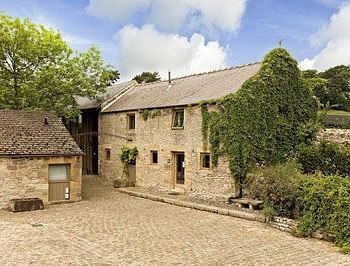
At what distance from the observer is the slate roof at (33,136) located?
1927cm

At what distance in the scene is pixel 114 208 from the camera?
18297 millimetres

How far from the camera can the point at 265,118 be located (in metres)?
19.6

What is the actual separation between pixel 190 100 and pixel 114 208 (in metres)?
7.04

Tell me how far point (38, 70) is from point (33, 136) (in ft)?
23.1

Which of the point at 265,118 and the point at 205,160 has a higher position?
the point at 265,118

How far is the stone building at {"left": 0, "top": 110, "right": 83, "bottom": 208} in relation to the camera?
18734 mm

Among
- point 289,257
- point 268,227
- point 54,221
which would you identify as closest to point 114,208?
point 54,221

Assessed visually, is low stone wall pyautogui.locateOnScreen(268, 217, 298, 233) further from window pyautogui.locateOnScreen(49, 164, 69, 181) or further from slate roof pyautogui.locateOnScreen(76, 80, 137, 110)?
slate roof pyautogui.locateOnScreen(76, 80, 137, 110)

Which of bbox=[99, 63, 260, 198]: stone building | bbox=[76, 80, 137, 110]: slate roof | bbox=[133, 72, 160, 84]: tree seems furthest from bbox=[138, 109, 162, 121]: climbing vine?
bbox=[133, 72, 160, 84]: tree

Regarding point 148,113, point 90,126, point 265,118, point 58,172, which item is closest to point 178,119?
point 148,113

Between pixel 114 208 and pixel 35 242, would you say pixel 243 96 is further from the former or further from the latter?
pixel 35 242

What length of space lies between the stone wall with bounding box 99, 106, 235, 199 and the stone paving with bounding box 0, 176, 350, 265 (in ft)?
8.22

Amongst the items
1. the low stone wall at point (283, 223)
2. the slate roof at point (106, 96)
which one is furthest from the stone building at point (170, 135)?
the low stone wall at point (283, 223)

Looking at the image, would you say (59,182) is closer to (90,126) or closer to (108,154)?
(108,154)
